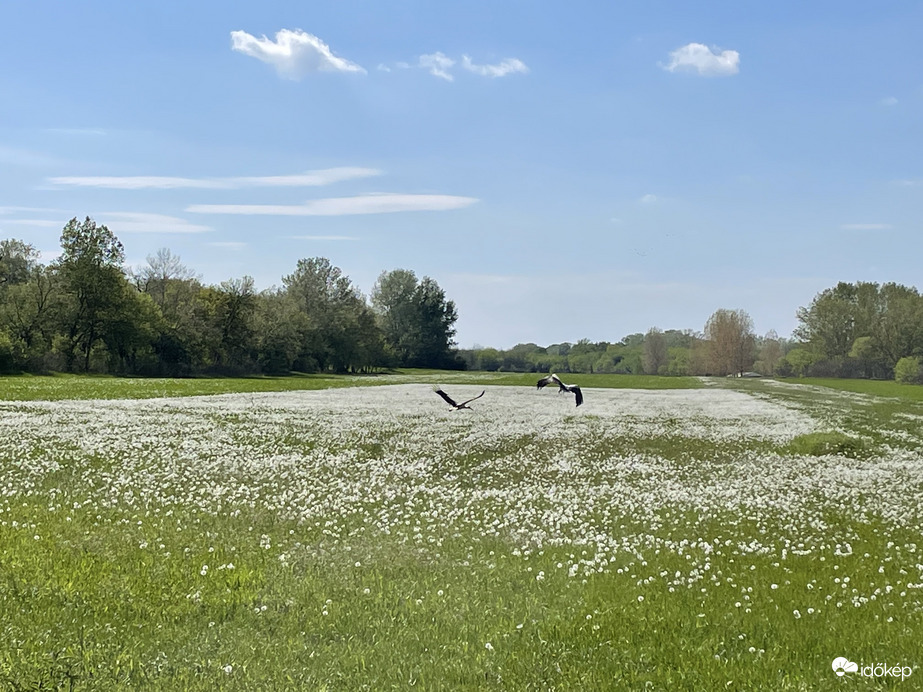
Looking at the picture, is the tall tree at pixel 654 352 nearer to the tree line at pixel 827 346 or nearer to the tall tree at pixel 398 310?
→ the tree line at pixel 827 346

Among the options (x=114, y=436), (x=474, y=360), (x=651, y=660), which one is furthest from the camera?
(x=474, y=360)

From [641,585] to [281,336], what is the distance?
4055 inches

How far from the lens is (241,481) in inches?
671

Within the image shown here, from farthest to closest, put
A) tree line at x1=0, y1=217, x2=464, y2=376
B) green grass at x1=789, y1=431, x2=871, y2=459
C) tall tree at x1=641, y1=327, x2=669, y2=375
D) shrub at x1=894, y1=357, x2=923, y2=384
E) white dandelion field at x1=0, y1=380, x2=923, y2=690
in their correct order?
tall tree at x1=641, y1=327, x2=669, y2=375 → shrub at x1=894, y1=357, x2=923, y2=384 → tree line at x1=0, y1=217, x2=464, y2=376 → green grass at x1=789, y1=431, x2=871, y2=459 → white dandelion field at x1=0, y1=380, x2=923, y2=690

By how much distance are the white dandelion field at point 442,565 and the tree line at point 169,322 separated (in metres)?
68.0

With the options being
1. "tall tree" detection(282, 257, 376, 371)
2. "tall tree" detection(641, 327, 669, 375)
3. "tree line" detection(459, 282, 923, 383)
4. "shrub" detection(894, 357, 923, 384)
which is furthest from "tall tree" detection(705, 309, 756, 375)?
"tall tree" detection(282, 257, 376, 371)

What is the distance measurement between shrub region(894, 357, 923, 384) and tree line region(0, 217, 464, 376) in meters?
86.8

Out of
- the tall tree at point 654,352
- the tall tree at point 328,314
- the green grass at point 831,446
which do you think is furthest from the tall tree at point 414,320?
the green grass at point 831,446

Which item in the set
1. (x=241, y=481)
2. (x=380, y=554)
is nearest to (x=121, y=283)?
(x=241, y=481)

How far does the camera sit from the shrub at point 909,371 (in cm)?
10869

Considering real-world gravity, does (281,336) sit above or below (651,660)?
above

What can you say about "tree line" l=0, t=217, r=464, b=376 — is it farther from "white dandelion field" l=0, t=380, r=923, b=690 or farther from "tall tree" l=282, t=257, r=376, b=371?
"white dandelion field" l=0, t=380, r=923, b=690

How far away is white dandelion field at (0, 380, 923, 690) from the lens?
23.6 feet

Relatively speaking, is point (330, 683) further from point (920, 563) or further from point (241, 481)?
point (241, 481)
